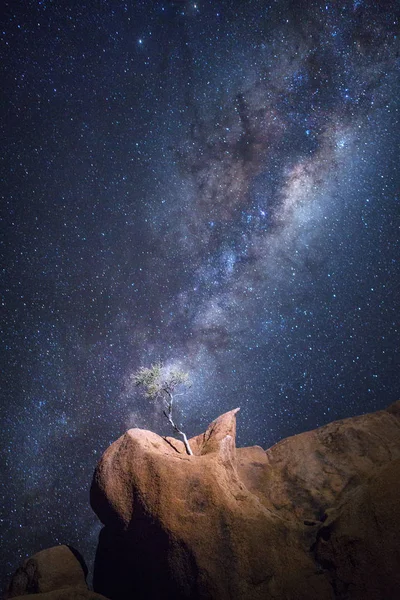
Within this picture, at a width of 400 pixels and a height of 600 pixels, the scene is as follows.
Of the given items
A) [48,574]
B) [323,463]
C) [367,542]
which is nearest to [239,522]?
[367,542]

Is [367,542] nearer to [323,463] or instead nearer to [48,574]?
[323,463]

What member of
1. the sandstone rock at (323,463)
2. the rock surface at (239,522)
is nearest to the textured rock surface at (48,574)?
the rock surface at (239,522)

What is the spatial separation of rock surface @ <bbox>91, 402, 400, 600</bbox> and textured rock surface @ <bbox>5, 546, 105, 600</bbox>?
114 centimetres

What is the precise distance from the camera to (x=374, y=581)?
32.6ft

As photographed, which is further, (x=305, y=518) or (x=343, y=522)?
(x=305, y=518)

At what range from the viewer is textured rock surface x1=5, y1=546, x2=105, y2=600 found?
13477mm

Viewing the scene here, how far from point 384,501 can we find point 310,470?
5370 mm

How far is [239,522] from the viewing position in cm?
1158

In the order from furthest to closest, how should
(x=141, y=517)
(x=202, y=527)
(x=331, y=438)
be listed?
(x=331, y=438)
(x=141, y=517)
(x=202, y=527)

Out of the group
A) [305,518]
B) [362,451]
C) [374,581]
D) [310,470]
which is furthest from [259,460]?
[374,581]

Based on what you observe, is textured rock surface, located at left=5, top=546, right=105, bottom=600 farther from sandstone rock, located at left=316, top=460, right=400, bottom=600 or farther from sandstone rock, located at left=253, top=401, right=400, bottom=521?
sandstone rock, located at left=316, top=460, right=400, bottom=600

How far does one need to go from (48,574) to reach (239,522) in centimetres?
894

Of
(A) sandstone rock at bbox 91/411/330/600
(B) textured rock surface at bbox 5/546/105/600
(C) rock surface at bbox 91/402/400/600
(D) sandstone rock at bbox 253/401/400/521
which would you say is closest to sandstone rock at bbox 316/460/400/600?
(C) rock surface at bbox 91/402/400/600

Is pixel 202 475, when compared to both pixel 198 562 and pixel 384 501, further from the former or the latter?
pixel 384 501
